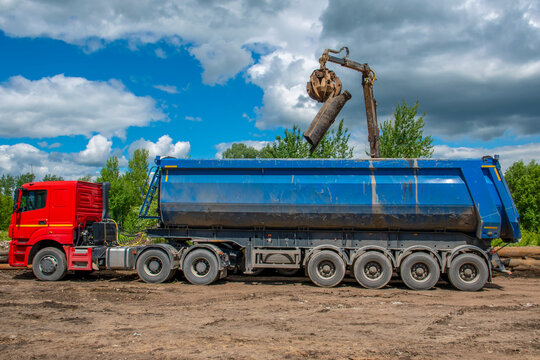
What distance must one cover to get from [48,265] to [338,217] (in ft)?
27.5

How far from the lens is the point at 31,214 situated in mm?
12266

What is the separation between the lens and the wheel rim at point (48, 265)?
Result: 12125 mm

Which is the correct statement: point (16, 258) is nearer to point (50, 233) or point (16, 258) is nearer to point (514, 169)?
point (50, 233)

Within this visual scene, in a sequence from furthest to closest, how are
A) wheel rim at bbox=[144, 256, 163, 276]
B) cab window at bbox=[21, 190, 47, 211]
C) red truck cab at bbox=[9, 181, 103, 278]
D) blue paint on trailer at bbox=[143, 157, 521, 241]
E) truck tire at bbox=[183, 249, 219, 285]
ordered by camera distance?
cab window at bbox=[21, 190, 47, 211]
red truck cab at bbox=[9, 181, 103, 278]
wheel rim at bbox=[144, 256, 163, 276]
truck tire at bbox=[183, 249, 219, 285]
blue paint on trailer at bbox=[143, 157, 521, 241]

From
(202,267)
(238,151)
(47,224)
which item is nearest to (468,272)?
(202,267)

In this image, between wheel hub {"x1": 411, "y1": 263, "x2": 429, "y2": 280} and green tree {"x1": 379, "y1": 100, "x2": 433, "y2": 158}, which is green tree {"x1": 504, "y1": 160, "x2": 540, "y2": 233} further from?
wheel hub {"x1": 411, "y1": 263, "x2": 429, "y2": 280}

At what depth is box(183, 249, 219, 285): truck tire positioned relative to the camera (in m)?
11.4

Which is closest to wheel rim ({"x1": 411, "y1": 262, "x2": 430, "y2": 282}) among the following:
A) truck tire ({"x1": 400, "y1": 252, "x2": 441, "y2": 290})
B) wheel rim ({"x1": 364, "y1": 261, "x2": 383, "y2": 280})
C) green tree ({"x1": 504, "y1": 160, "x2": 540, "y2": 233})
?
truck tire ({"x1": 400, "y1": 252, "x2": 441, "y2": 290})

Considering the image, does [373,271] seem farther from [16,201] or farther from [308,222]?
[16,201]

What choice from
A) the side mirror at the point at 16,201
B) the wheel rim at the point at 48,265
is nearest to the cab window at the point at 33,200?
the side mirror at the point at 16,201

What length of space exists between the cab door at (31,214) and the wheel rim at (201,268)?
453 cm

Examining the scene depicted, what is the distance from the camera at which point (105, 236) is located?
41.7ft

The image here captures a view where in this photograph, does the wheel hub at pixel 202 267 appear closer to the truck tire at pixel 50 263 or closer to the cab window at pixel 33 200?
the truck tire at pixel 50 263

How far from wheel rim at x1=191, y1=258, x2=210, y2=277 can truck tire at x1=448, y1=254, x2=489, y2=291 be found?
20.9 ft
